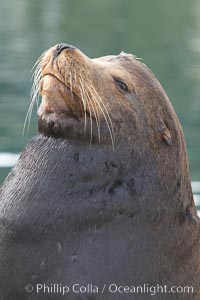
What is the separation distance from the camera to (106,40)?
59.9 ft

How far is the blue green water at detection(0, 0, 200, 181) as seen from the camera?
12453 mm

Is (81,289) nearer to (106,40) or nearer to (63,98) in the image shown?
(63,98)

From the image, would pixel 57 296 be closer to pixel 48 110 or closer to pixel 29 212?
pixel 29 212

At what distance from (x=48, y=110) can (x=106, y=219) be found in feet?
2.05

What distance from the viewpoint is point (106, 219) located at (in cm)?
557

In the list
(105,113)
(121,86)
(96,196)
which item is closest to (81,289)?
(96,196)

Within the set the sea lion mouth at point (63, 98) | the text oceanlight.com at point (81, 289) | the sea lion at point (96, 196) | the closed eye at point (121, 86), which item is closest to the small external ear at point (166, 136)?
the sea lion at point (96, 196)

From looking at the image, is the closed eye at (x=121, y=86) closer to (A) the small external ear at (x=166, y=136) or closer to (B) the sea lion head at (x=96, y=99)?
(B) the sea lion head at (x=96, y=99)

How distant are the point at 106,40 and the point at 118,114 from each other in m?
12.7

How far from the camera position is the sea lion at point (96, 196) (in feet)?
18.1

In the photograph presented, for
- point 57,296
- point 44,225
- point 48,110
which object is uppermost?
point 48,110

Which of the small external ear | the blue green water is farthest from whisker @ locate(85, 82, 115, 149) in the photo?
the blue green water

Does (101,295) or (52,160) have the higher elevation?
(52,160)

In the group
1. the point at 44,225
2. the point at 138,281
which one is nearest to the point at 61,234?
the point at 44,225
